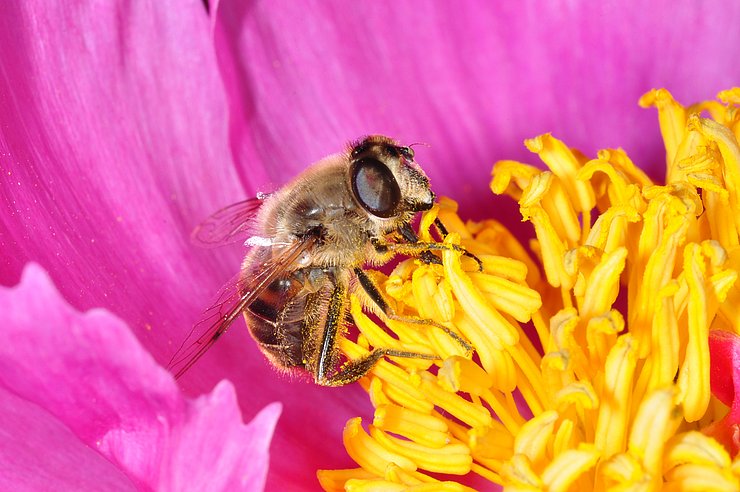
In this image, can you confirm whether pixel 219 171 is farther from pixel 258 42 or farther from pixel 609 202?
pixel 609 202

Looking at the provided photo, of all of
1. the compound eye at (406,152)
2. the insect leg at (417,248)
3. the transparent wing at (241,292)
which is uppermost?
the compound eye at (406,152)

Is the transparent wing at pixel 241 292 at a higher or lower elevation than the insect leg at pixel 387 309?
higher

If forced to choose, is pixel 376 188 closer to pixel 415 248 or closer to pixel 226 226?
pixel 415 248

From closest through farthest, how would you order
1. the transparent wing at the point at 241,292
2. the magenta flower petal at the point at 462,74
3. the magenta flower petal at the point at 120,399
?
the magenta flower petal at the point at 120,399, the transparent wing at the point at 241,292, the magenta flower petal at the point at 462,74

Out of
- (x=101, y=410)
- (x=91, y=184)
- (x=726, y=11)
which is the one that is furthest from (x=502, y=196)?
(x=101, y=410)

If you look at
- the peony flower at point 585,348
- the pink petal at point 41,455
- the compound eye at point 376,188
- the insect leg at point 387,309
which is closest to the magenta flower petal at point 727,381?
the peony flower at point 585,348

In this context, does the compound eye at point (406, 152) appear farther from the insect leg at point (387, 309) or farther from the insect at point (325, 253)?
the insect leg at point (387, 309)

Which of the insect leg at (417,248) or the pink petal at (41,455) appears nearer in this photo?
the pink petal at (41,455)

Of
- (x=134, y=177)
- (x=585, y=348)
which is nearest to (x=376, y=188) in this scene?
(x=585, y=348)
